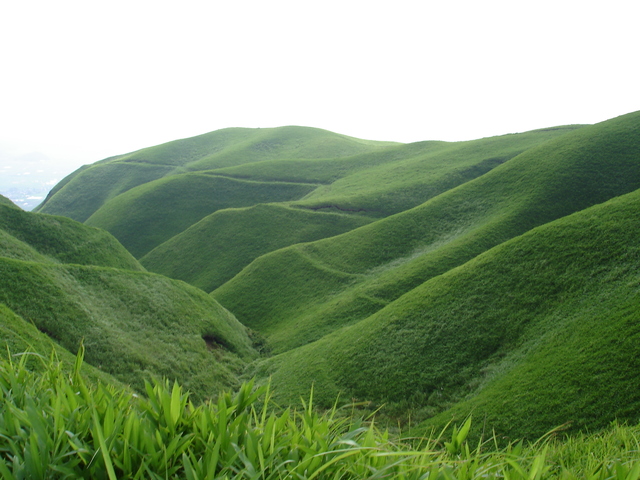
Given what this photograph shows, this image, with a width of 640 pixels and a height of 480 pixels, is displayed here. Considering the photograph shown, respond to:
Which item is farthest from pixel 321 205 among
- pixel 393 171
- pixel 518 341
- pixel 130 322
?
pixel 518 341

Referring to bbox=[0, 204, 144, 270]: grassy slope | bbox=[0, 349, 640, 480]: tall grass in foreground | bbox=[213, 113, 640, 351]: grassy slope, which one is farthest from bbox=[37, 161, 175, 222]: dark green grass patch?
bbox=[0, 349, 640, 480]: tall grass in foreground

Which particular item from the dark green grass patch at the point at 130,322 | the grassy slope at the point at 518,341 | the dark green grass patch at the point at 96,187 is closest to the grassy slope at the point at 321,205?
the dark green grass patch at the point at 130,322

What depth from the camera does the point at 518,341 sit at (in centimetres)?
2178

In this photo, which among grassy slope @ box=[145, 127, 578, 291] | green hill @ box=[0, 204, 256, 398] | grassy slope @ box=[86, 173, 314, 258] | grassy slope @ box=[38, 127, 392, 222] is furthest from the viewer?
grassy slope @ box=[38, 127, 392, 222]

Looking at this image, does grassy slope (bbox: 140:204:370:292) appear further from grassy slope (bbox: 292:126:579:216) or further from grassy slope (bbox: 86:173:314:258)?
grassy slope (bbox: 86:173:314:258)

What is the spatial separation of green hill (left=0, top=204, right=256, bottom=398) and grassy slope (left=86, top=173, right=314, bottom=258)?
44542 millimetres

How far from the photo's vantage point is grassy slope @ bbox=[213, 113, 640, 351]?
3891cm

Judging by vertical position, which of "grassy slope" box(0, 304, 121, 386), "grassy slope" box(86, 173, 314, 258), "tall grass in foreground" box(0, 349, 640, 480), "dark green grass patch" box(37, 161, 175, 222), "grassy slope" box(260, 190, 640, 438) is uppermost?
"dark green grass patch" box(37, 161, 175, 222)

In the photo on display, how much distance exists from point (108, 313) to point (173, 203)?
72.9m

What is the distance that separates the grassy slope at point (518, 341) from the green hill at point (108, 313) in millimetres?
5879

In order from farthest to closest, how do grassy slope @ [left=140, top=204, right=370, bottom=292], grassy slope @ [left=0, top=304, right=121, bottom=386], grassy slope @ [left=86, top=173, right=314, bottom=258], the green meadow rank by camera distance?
grassy slope @ [left=86, top=173, right=314, bottom=258]
grassy slope @ [left=140, top=204, right=370, bottom=292]
grassy slope @ [left=0, top=304, right=121, bottom=386]
the green meadow

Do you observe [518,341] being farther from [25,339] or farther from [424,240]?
[424,240]

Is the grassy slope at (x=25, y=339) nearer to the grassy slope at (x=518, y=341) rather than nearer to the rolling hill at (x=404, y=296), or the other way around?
the rolling hill at (x=404, y=296)

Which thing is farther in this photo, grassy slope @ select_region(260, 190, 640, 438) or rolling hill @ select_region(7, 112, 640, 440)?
rolling hill @ select_region(7, 112, 640, 440)
